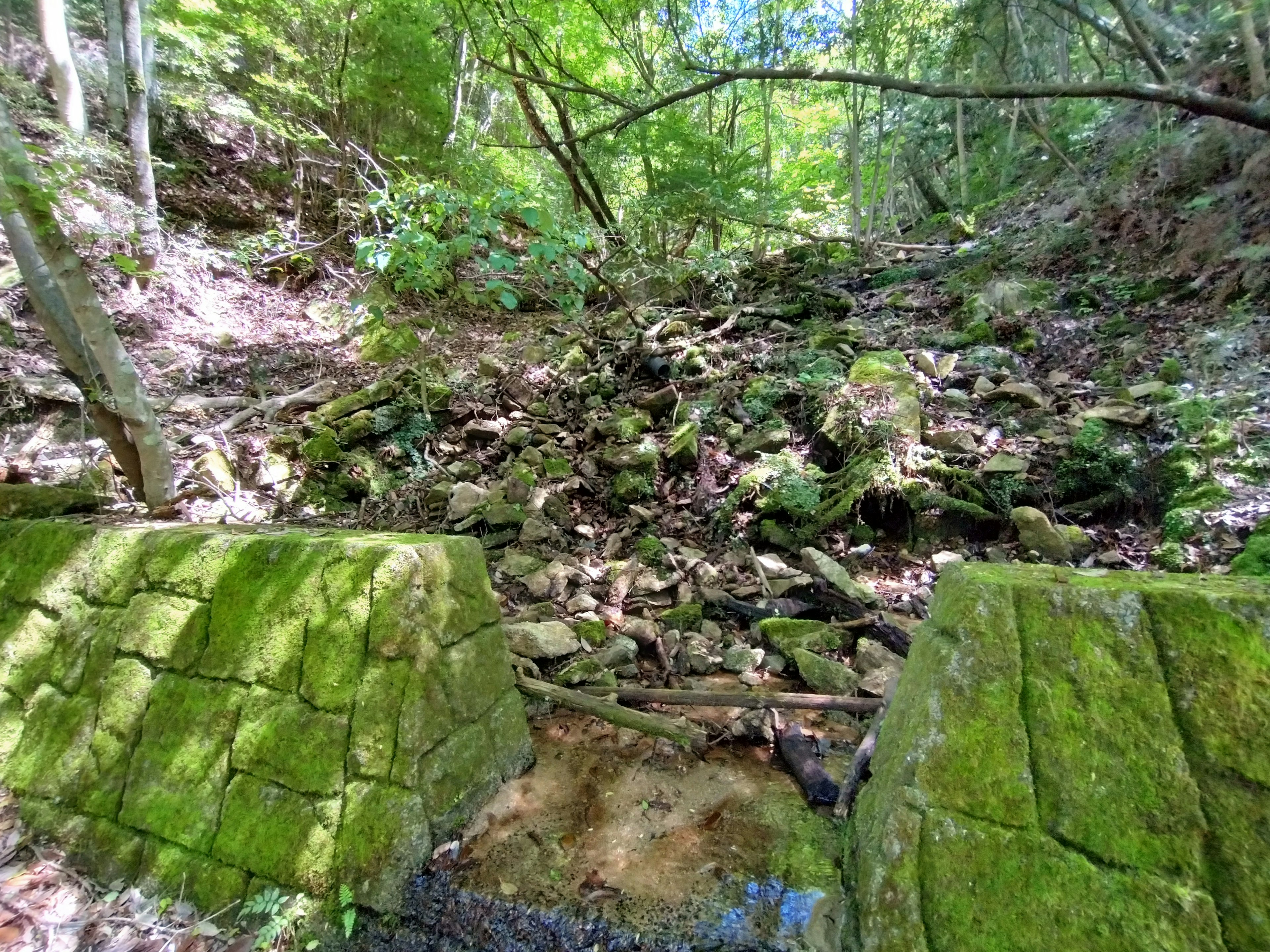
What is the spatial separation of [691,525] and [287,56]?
8.88m

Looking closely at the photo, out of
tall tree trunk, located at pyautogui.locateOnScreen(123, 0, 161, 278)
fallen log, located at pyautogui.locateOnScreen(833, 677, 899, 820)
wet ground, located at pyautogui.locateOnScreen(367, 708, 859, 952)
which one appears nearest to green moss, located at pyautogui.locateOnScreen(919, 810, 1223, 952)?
wet ground, located at pyautogui.locateOnScreen(367, 708, 859, 952)

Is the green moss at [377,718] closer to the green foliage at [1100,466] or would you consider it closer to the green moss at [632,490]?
the green moss at [632,490]

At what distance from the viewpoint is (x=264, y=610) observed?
2.35 m

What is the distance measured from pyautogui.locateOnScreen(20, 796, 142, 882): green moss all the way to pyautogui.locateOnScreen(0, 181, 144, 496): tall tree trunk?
2035 millimetres

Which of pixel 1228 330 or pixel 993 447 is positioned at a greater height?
pixel 1228 330

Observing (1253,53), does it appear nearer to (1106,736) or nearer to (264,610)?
(1106,736)

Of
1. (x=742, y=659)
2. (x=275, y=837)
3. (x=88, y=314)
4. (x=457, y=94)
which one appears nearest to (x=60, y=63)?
(x=457, y=94)

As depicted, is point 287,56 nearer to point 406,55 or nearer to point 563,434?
point 406,55

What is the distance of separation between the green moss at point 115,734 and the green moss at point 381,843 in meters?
1.16

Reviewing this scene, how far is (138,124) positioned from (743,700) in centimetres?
963

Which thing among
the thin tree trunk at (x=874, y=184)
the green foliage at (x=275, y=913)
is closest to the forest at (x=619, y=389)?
the green foliage at (x=275, y=913)

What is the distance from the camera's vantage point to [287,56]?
27.5 ft

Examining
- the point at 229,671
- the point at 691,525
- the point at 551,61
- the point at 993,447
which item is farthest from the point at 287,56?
the point at 993,447

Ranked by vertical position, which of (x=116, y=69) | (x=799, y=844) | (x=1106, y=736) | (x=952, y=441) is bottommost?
(x=799, y=844)
